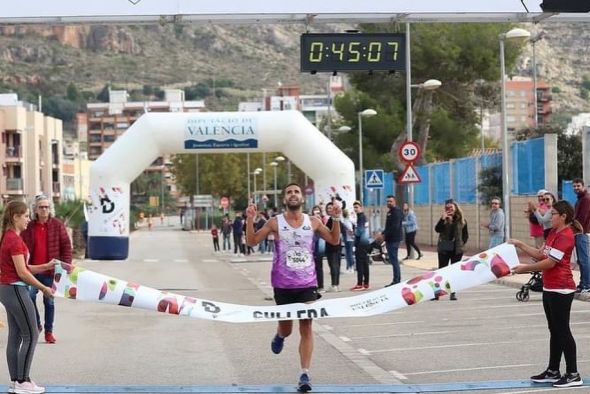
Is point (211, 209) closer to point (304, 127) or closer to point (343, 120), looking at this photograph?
point (343, 120)

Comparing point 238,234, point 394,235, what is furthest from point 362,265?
point 238,234

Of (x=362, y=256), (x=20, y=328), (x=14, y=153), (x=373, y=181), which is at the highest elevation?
(x=14, y=153)

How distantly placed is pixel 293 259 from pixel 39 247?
430cm

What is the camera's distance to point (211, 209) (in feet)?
385

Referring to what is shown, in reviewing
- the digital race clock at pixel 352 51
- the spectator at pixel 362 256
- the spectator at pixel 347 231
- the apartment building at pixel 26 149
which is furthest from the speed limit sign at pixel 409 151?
the apartment building at pixel 26 149

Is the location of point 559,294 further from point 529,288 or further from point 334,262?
point 334,262

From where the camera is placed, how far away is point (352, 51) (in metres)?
20.3

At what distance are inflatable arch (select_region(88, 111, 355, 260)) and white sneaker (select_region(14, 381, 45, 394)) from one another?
28696 millimetres

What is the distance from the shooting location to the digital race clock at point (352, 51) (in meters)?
20.2

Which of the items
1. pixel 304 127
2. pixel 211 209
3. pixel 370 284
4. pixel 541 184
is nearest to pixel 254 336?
pixel 370 284

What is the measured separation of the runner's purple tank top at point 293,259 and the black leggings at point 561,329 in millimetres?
2212

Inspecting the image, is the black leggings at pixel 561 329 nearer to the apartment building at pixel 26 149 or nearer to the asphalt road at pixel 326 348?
the asphalt road at pixel 326 348

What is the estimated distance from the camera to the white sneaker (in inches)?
421

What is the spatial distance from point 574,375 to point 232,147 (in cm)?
2942
